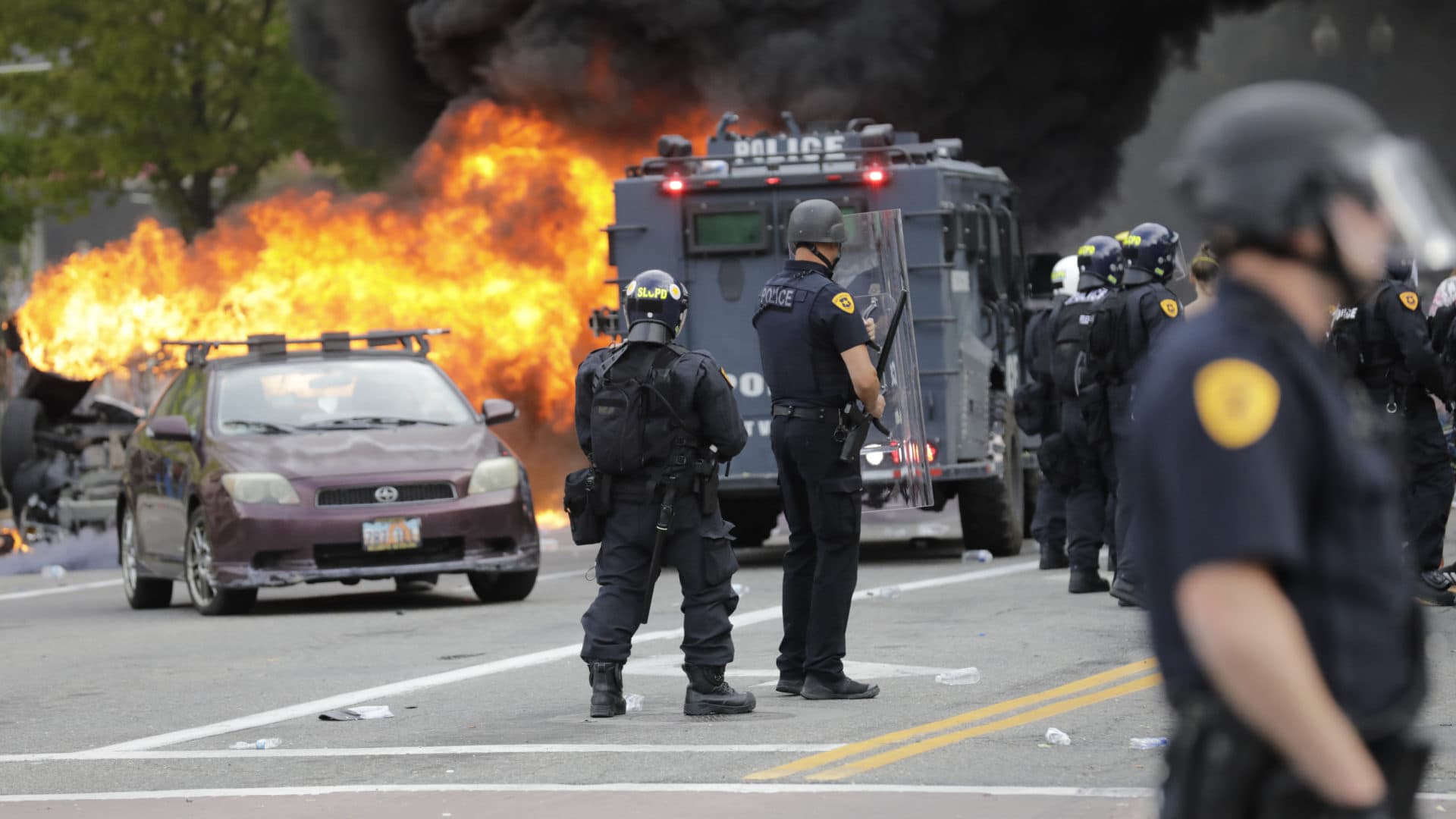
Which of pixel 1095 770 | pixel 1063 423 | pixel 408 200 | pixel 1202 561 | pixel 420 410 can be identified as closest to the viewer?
pixel 1202 561

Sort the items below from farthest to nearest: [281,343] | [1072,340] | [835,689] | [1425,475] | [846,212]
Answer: [846,212] → [281,343] → [1072,340] → [1425,475] → [835,689]

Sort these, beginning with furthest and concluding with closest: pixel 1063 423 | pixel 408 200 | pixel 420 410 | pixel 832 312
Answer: pixel 408 200 < pixel 420 410 < pixel 1063 423 < pixel 832 312

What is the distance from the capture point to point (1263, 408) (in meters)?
2.65

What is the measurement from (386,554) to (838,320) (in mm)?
5135

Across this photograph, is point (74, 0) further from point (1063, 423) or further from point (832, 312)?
point (832, 312)

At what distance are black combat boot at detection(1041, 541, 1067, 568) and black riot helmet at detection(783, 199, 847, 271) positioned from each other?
247 inches

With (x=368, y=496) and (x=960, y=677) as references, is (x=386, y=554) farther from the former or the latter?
(x=960, y=677)

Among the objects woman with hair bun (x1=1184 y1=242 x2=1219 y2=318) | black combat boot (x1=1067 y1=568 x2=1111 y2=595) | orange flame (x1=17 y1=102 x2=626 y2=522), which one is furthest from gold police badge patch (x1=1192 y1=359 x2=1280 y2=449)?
orange flame (x1=17 y1=102 x2=626 y2=522)

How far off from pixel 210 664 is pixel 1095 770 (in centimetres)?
520

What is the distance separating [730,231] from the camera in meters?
15.7

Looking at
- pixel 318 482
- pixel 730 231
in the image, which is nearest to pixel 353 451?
pixel 318 482

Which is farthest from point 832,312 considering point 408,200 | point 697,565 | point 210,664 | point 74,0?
point 74,0

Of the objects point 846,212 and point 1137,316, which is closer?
point 1137,316

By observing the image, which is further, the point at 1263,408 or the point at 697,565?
the point at 697,565
